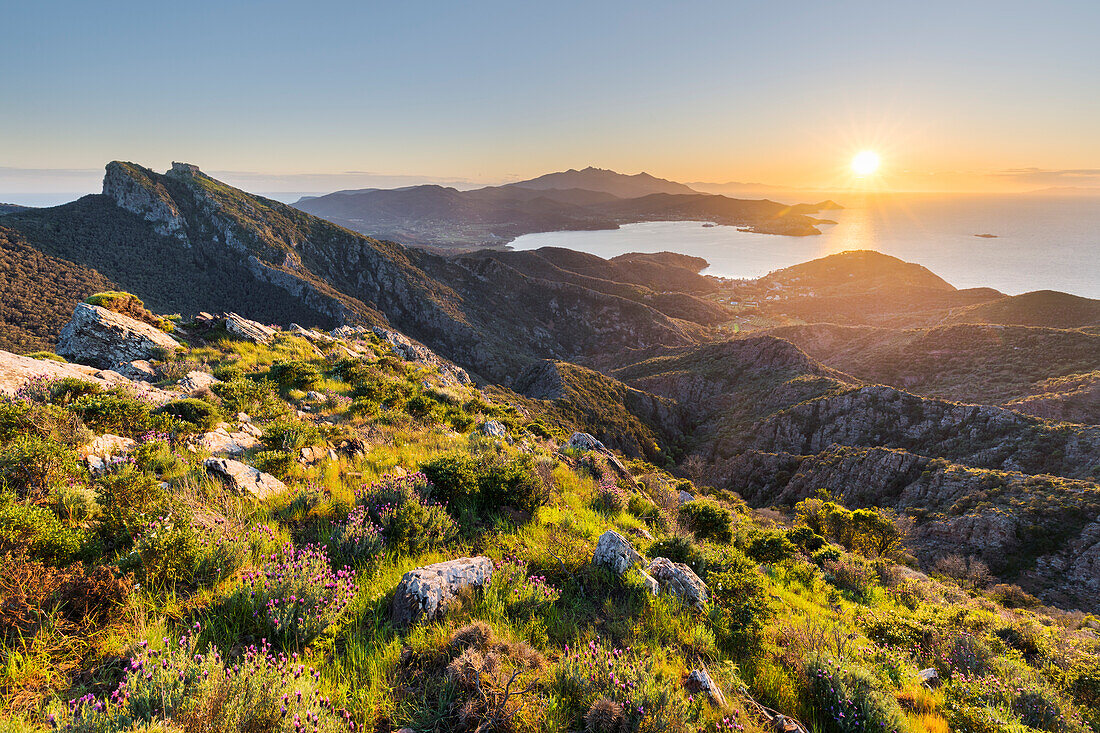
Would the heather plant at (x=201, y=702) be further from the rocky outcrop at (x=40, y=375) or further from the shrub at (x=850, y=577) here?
the shrub at (x=850, y=577)

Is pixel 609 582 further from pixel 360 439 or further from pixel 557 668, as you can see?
pixel 360 439

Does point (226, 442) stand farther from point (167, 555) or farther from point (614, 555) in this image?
point (614, 555)

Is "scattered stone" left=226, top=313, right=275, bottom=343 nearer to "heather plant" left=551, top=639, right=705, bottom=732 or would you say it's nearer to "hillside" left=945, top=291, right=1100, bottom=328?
"heather plant" left=551, top=639, right=705, bottom=732

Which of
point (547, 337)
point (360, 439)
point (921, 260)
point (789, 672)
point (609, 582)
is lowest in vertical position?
point (547, 337)

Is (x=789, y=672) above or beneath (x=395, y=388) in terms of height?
beneath

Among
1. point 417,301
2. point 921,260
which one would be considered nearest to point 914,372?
point 417,301

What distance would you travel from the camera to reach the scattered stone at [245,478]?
5.73 m

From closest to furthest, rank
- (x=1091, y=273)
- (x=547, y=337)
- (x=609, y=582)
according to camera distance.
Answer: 1. (x=609, y=582)
2. (x=547, y=337)
3. (x=1091, y=273)

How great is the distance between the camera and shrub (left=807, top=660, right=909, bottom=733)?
145 inches

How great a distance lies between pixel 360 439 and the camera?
873 cm

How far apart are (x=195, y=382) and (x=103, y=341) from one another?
19.6 feet

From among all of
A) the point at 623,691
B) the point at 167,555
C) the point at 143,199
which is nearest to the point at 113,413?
the point at 167,555

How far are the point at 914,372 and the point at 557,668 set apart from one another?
7154cm

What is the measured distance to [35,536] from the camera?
3.44 metres
